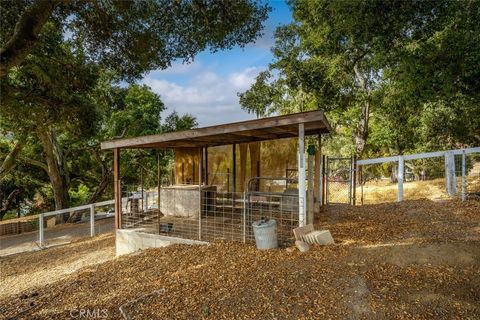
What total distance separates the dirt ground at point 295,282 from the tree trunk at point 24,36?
12.8ft

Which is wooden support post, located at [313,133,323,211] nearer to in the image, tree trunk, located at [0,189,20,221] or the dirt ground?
the dirt ground

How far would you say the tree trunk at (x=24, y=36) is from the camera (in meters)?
4.75

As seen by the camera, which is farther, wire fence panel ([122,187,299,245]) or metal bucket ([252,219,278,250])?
wire fence panel ([122,187,299,245])

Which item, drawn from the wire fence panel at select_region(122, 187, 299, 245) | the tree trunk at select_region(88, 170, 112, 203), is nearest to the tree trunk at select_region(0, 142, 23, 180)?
the tree trunk at select_region(88, 170, 112, 203)

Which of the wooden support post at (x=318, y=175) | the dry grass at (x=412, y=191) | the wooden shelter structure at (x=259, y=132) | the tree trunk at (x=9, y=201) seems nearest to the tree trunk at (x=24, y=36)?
the wooden shelter structure at (x=259, y=132)

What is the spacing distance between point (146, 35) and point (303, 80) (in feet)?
21.6

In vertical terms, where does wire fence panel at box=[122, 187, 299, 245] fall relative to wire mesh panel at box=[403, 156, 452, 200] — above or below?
below

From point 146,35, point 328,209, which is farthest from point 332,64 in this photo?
point 146,35

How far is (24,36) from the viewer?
485cm

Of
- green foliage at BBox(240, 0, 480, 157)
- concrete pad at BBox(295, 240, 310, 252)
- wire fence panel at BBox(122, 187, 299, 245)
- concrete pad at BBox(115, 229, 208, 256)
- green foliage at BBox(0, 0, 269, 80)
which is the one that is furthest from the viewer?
green foliage at BBox(240, 0, 480, 157)

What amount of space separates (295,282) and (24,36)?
589 centimetres

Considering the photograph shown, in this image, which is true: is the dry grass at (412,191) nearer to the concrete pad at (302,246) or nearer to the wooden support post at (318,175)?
the wooden support post at (318,175)

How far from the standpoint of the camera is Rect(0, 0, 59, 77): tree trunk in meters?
4.75

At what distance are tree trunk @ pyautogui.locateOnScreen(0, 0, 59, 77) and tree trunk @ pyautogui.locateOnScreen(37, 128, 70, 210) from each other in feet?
30.4
